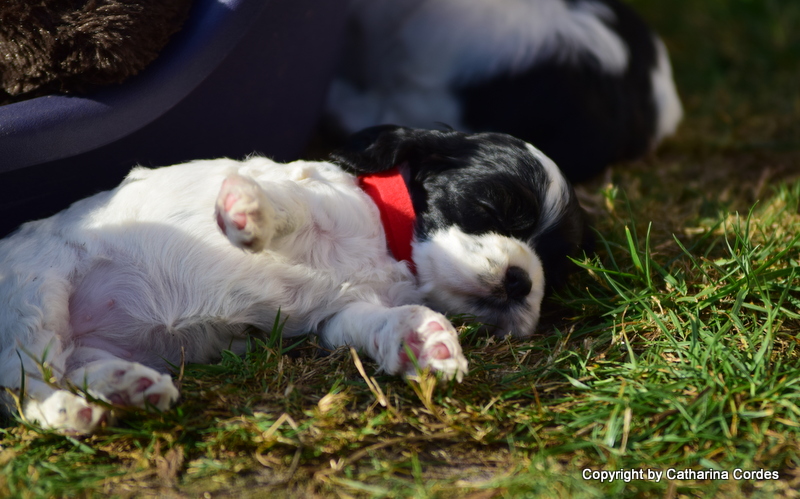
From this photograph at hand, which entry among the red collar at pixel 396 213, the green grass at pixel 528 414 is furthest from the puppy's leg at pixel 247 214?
the red collar at pixel 396 213

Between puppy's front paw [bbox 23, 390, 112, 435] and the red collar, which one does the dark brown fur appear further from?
puppy's front paw [bbox 23, 390, 112, 435]

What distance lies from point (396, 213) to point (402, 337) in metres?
0.58

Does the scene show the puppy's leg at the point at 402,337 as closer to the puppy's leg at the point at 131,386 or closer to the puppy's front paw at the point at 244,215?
the puppy's front paw at the point at 244,215

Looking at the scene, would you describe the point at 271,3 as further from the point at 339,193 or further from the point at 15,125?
the point at 15,125

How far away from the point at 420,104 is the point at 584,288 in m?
1.72

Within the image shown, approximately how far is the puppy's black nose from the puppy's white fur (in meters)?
0.34

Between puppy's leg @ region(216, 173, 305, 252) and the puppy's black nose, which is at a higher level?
puppy's leg @ region(216, 173, 305, 252)

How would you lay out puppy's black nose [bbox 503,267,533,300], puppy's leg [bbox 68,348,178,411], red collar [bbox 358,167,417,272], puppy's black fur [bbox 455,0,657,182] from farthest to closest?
puppy's black fur [bbox 455,0,657,182] < red collar [bbox 358,167,417,272] < puppy's black nose [bbox 503,267,533,300] < puppy's leg [bbox 68,348,178,411]

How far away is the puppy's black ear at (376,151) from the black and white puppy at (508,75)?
4.23 ft

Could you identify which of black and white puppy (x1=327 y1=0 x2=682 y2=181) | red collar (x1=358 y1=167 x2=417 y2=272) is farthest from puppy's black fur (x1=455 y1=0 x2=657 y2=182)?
red collar (x1=358 y1=167 x2=417 y2=272)

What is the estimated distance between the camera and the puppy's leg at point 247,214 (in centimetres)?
194

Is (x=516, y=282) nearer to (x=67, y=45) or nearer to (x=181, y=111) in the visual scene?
(x=181, y=111)

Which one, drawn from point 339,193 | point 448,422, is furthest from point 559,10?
point 448,422

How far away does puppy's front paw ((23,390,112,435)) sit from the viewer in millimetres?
1734
